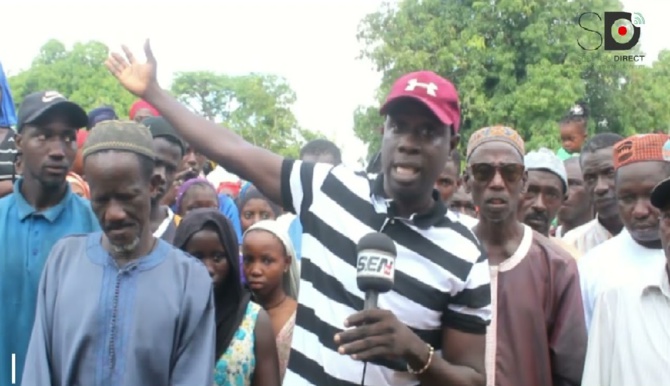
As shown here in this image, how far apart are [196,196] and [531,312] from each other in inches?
129

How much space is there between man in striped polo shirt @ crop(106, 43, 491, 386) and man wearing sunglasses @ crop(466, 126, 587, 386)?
87cm

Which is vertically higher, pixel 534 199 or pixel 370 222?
pixel 534 199

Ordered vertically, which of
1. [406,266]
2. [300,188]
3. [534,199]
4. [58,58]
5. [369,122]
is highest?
[58,58]

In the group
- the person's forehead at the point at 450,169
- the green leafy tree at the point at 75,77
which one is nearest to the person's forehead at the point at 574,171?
the person's forehead at the point at 450,169

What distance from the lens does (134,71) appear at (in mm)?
3947

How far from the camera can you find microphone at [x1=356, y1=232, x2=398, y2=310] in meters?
2.89

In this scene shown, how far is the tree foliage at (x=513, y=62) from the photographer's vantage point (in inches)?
1053

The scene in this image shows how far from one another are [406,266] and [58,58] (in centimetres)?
6082

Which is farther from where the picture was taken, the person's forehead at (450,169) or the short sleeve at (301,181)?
the person's forehead at (450,169)

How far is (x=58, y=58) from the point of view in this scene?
60.3 metres

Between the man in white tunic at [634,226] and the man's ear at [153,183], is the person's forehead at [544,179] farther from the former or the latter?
the man's ear at [153,183]

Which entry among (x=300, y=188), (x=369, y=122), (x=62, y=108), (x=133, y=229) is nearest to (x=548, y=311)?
(x=300, y=188)

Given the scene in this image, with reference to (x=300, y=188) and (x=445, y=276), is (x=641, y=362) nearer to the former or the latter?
(x=445, y=276)

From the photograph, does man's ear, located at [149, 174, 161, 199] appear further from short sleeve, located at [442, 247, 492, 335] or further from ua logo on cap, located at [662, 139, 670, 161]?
ua logo on cap, located at [662, 139, 670, 161]
